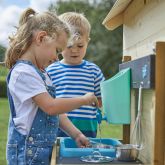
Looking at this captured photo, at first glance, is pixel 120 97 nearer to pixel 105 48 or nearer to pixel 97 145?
pixel 97 145

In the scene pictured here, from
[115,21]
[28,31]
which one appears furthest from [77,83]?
[28,31]

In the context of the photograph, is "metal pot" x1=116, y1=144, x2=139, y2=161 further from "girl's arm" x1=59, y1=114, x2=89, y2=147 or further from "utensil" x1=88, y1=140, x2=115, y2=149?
"girl's arm" x1=59, y1=114, x2=89, y2=147

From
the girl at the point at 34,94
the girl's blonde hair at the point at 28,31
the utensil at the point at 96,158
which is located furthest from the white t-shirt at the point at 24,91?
the utensil at the point at 96,158

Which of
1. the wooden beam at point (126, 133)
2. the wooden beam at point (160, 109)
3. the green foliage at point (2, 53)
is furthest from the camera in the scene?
the wooden beam at point (126, 133)

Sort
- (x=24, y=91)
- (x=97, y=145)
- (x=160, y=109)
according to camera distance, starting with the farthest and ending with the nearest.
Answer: (x=97, y=145) → (x=24, y=91) → (x=160, y=109)

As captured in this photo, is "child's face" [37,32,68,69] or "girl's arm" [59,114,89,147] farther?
"girl's arm" [59,114,89,147]

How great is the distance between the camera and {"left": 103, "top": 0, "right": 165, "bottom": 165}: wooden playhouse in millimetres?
1831

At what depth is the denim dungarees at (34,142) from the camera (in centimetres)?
216

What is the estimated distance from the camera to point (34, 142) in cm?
217

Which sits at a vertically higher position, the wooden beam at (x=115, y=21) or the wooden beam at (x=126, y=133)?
the wooden beam at (x=115, y=21)

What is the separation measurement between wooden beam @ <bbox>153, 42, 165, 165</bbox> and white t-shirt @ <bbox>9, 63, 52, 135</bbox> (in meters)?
0.55

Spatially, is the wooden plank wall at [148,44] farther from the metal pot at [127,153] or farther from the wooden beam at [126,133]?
the wooden beam at [126,133]

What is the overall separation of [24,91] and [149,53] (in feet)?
2.09


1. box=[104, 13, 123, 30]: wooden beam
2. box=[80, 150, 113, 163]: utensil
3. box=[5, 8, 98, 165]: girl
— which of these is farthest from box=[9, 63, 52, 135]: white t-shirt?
box=[104, 13, 123, 30]: wooden beam
